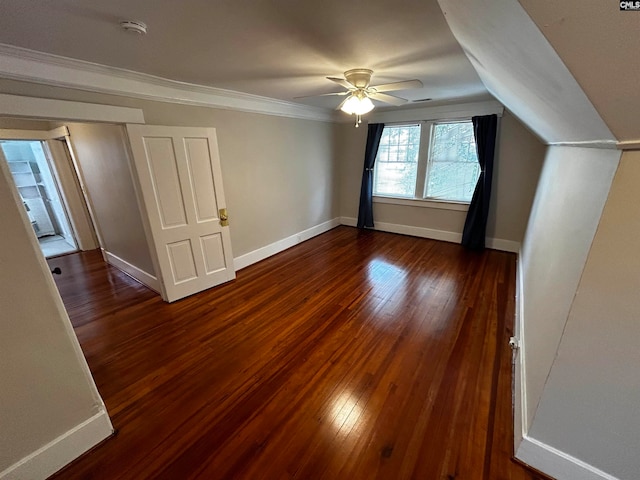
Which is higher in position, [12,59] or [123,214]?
[12,59]

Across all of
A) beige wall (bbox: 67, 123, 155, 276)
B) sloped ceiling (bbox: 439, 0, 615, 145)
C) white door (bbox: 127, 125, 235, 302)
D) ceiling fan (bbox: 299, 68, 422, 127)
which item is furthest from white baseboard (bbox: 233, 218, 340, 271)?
sloped ceiling (bbox: 439, 0, 615, 145)

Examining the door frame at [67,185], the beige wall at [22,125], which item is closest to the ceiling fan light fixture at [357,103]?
the door frame at [67,185]

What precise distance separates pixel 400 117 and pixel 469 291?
320 cm

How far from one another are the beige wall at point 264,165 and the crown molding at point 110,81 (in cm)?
7

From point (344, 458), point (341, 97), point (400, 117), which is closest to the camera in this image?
point (344, 458)

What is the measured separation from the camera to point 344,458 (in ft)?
4.68

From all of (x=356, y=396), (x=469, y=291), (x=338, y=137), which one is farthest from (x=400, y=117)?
(x=356, y=396)

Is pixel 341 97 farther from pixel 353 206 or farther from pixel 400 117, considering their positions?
pixel 353 206

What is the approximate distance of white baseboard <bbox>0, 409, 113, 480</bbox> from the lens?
1280 millimetres

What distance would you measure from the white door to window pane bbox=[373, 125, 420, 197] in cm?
329

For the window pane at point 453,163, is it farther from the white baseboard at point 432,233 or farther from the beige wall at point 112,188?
the beige wall at point 112,188

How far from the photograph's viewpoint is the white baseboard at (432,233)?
425 centimetres

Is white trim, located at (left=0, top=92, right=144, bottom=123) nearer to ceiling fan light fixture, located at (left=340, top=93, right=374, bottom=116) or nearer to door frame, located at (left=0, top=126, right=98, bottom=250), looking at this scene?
ceiling fan light fixture, located at (left=340, top=93, right=374, bottom=116)

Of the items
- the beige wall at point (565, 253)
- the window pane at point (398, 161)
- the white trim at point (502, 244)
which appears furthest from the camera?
the window pane at point (398, 161)
